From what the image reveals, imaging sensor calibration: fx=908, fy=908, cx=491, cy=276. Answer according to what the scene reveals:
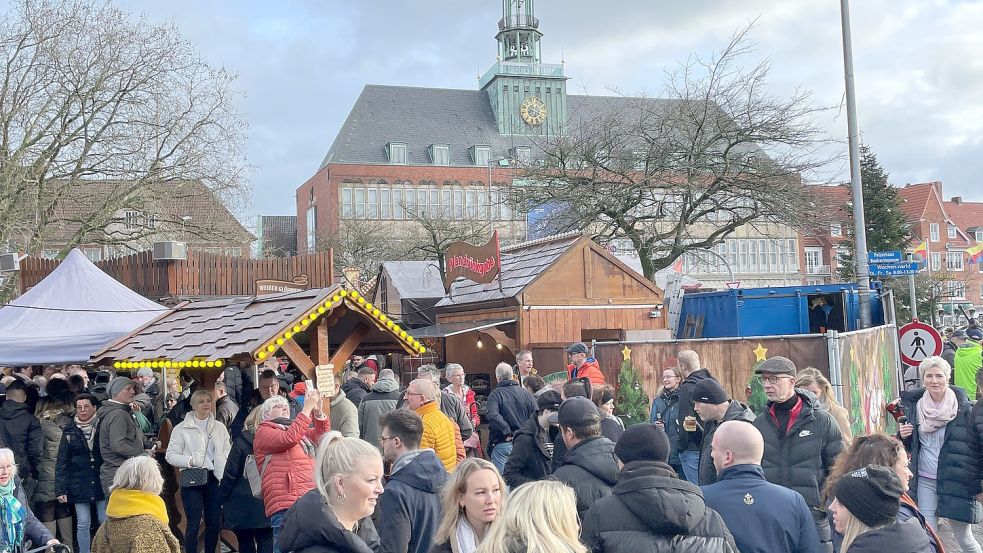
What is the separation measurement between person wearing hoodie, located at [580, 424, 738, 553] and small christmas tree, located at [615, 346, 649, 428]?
366 inches

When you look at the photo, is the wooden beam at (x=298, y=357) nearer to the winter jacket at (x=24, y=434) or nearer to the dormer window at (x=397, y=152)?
the winter jacket at (x=24, y=434)

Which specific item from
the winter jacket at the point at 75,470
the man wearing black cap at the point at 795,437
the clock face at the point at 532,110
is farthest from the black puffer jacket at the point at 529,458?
the clock face at the point at 532,110

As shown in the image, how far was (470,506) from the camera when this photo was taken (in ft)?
13.2

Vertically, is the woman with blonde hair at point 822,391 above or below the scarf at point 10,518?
above

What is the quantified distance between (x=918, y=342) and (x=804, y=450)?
7052 millimetres

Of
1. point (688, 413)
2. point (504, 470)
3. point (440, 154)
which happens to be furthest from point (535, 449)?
point (440, 154)

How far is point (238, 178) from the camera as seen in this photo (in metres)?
21.9

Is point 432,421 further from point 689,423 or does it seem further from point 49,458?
point 49,458

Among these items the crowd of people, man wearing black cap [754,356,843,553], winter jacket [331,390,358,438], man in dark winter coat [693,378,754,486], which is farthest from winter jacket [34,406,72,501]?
man wearing black cap [754,356,843,553]

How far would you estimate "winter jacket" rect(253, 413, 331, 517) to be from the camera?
6750 mm

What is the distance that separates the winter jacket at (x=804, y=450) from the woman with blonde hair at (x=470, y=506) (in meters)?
2.86

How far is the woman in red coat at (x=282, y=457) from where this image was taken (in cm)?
676

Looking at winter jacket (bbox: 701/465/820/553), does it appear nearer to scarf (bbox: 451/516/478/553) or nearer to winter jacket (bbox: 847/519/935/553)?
winter jacket (bbox: 847/519/935/553)

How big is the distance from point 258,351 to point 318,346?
1.03 m
